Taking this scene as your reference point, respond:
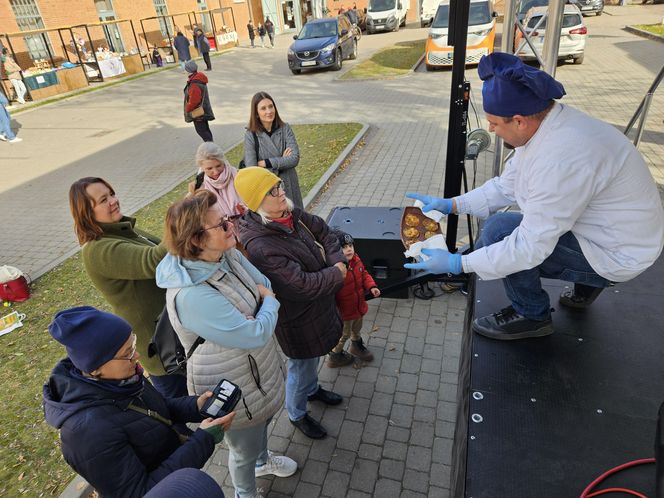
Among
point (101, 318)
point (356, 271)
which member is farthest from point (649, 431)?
point (101, 318)

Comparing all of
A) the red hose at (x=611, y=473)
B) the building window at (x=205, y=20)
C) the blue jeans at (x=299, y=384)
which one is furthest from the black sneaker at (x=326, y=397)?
the building window at (x=205, y=20)

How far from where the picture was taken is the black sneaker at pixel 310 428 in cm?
323

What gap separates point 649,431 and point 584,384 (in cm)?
35

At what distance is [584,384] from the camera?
236 centimetres

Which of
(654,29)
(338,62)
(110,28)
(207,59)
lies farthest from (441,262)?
(110,28)

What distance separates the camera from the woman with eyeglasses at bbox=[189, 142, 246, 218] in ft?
13.4

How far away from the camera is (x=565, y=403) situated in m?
2.26

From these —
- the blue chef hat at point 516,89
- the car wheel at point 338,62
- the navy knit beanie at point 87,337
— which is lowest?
the car wheel at point 338,62

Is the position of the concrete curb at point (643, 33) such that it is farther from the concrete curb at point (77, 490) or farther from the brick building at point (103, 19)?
the brick building at point (103, 19)

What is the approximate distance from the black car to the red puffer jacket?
16011mm

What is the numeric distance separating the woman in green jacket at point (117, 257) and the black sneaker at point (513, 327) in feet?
6.65

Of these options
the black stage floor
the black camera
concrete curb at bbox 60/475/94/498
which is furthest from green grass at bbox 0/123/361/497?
the black stage floor

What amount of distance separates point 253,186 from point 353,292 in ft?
4.14

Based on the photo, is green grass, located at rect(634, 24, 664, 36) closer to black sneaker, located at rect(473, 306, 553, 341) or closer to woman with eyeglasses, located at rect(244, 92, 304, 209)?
woman with eyeglasses, located at rect(244, 92, 304, 209)
